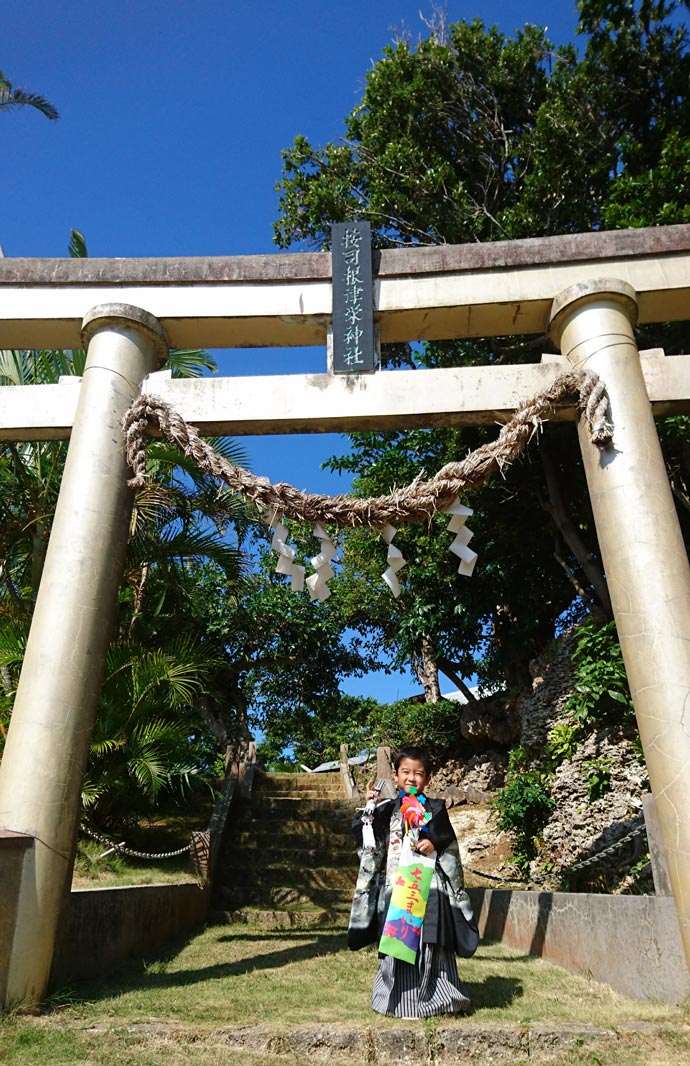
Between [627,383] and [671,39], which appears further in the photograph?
[671,39]

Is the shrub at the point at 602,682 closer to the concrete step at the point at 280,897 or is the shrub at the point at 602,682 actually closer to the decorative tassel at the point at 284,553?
the concrete step at the point at 280,897

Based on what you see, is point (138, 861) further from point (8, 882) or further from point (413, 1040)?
point (413, 1040)

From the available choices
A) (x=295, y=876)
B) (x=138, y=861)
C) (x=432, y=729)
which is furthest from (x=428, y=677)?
(x=138, y=861)

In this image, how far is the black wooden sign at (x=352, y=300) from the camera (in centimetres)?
591

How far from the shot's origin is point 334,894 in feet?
27.9

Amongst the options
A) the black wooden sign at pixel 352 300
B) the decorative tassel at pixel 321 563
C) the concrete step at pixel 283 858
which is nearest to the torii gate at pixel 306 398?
the black wooden sign at pixel 352 300

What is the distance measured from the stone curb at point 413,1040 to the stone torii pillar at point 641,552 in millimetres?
1135

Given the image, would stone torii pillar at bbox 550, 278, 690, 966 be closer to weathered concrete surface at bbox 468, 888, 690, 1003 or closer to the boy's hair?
weathered concrete surface at bbox 468, 888, 690, 1003

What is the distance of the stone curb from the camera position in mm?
3475

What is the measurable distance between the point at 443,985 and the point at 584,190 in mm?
10878

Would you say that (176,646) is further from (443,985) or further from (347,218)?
(347,218)

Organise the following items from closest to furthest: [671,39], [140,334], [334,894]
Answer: [140,334] → [334,894] → [671,39]

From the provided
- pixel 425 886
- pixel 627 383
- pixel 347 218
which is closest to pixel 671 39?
pixel 347 218

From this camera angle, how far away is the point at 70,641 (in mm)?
4977
